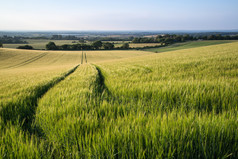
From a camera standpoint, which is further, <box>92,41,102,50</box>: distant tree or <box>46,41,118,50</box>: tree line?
<box>92,41,102,50</box>: distant tree

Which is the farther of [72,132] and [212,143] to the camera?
[72,132]

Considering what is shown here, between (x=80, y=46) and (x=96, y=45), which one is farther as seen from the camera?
(x=96, y=45)

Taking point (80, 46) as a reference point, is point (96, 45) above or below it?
above

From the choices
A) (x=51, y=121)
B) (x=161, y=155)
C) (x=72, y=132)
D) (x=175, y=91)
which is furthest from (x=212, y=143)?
(x=51, y=121)

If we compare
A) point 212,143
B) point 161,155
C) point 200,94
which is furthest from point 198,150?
point 200,94

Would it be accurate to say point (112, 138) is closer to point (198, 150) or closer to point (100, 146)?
point (100, 146)

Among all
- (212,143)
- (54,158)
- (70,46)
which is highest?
(70,46)

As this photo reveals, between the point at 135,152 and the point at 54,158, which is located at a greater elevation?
the point at 135,152

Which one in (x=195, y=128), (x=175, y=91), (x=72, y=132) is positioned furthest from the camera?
(x=175, y=91)

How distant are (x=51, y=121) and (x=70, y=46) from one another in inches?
4144

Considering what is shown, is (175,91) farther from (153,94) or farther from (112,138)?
(112,138)

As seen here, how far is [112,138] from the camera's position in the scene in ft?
3.54

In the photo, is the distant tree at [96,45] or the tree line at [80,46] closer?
the tree line at [80,46]

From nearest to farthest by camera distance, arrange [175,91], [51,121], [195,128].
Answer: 1. [195,128]
2. [51,121]
3. [175,91]
